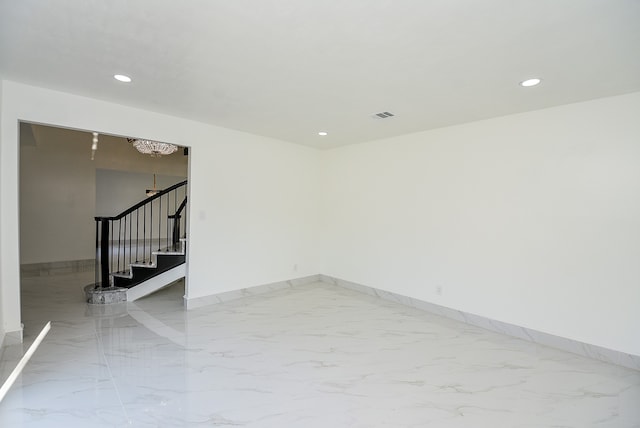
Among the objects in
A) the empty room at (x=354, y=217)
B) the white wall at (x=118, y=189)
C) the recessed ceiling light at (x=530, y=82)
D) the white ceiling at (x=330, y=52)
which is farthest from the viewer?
the white wall at (x=118, y=189)

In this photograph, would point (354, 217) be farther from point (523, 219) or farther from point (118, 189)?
point (118, 189)

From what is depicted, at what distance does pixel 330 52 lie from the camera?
2.35m

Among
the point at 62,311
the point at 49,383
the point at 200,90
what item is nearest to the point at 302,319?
the point at 49,383

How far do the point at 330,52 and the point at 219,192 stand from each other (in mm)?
3013

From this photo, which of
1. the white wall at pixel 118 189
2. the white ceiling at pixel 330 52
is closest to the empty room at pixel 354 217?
the white ceiling at pixel 330 52

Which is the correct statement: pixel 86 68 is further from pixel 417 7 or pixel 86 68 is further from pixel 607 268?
pixel 607 268

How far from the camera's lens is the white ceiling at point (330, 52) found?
73.5 inches

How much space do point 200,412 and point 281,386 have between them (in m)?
0.63

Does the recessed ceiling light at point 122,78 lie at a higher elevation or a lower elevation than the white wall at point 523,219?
higher

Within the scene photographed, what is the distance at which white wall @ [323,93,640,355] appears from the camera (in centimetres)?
307

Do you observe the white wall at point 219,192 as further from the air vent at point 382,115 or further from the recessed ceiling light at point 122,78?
the air vent at point 382,115

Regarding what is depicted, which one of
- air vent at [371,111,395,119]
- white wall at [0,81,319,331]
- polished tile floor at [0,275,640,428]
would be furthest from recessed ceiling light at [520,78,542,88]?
white wall at [0,81,319,331]

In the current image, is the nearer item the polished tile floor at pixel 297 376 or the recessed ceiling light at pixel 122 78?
the polished tile floor at pixel 297 376

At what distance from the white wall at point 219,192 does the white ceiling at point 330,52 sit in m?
0.29
